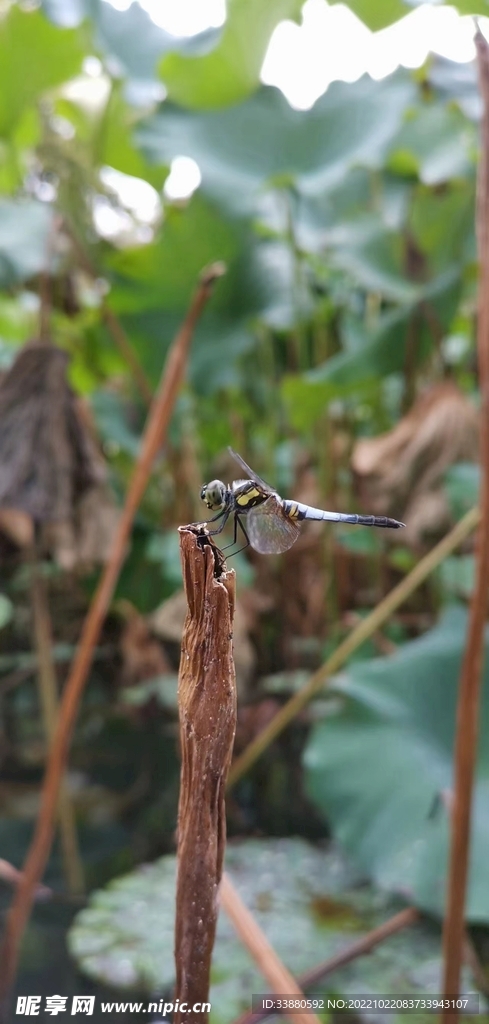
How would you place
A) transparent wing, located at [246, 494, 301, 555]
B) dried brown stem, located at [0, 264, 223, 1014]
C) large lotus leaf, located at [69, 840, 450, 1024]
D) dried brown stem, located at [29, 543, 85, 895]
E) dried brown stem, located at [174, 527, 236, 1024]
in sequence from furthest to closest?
dried brown stem, located at [29, 543, 85, 895], large lotus leaf, located at [69, 840, 450, 1024], dried brown stem, located at [0, 264, 223, 1014], transparent wing, located at [246, 494, 301, 555], dried brown stem, located at [174, 527, 236, 1024]

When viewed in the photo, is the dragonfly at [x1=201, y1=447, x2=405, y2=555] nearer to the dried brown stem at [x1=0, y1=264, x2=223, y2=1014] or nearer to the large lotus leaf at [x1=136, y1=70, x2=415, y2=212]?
the dried brown stem at [x1=0, y1=264, x2=223, y2=1014]

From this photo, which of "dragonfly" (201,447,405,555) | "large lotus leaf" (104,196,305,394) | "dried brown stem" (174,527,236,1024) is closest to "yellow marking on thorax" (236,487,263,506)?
"dragonfly" (201,447,405,555)

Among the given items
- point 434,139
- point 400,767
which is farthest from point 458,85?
point 400,767

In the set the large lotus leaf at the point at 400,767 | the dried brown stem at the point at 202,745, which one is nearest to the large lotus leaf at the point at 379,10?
the large lotus leaf at the point at 400,767

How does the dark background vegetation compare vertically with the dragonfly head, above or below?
above

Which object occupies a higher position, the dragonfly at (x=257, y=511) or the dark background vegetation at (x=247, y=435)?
the dark background vegetation at (x=247, y=435)

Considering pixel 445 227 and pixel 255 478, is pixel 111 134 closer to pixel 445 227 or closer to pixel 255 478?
pixel 445 227

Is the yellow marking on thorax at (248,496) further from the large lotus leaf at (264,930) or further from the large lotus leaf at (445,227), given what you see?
the large lotus leaf at (445,227)
